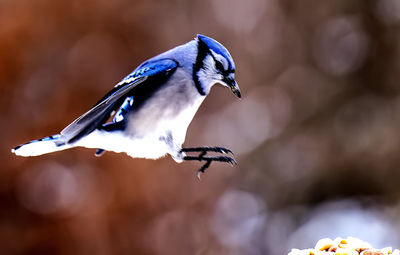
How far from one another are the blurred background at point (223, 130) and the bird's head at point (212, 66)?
63.7 inches

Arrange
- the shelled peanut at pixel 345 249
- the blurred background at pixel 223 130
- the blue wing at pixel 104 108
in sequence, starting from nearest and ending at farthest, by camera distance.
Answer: the blue wing at pixel 104 108 < the shelled peanut at pixel 345 249 < the blurred background at pixel 223 130

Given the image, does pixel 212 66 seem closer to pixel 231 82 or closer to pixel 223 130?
pixel 231 82

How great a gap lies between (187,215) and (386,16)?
1.77 m

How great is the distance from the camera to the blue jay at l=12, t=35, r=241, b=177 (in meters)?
0.93

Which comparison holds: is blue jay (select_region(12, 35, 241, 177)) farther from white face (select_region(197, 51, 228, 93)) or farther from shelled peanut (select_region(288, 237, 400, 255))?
shelled peanut (select_region(288, 237, 400, 255))

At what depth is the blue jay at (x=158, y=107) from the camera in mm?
929

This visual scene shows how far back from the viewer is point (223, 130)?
297cm

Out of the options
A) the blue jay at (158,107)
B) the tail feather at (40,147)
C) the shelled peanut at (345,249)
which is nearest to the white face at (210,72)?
the blue jay at (158,107)

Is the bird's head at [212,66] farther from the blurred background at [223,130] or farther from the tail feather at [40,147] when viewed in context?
the blurred background at [223,130]

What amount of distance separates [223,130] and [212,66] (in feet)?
6.65

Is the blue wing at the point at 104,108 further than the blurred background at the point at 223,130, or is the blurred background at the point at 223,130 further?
the blurred background at the point at 223,130

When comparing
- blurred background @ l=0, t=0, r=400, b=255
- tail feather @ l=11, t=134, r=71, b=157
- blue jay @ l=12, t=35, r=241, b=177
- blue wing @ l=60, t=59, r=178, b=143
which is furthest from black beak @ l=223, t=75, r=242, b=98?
blurred background @ l=0, t=0, r=400, b=255

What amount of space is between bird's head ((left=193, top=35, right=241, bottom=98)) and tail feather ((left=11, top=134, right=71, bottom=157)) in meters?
Result: 0.30

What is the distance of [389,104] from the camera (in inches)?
120
